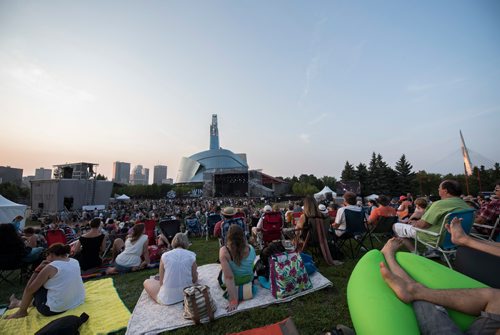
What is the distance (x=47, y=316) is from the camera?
276cm

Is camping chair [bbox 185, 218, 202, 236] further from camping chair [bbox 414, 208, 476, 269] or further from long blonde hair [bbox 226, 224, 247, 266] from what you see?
camping chair [bbox 414, 208, 476, 269]

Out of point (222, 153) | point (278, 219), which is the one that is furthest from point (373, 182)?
point (222, 153)

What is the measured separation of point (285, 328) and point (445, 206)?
2.63 meters

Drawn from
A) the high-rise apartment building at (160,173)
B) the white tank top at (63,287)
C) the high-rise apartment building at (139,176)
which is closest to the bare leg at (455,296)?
the white tank top at (63,287)

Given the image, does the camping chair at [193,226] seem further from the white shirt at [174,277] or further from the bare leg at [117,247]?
the white shirt at [174,277]

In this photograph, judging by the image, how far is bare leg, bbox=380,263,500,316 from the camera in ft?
4.00

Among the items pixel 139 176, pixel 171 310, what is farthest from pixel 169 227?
pixel 139 176

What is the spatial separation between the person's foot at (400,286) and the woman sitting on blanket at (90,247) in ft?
16.1

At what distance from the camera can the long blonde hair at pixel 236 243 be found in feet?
9.31

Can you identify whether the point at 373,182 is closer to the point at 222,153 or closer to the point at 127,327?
the point at 127,327

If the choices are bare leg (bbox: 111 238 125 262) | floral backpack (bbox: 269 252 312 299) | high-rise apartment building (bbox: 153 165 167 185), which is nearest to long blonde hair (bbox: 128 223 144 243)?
bare leg (bbox: 111 238 125 262)

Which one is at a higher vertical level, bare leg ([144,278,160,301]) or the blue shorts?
bare leg ([144,278,160,301])

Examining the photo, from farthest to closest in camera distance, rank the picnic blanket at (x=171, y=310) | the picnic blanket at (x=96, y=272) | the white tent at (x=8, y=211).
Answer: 1. the white tent at (x=8, y=211)
2. the picnic blanket at (x=96, y=272)
3. the picnic blanket at (x=171, y=310)

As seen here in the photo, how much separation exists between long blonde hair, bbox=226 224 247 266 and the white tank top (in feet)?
6.32
